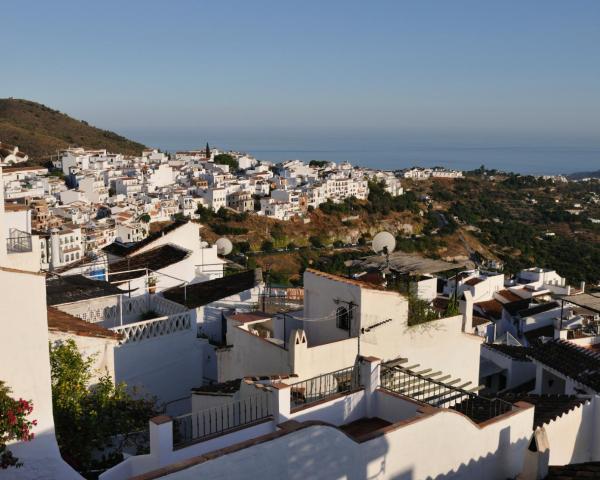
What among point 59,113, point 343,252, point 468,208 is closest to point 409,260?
point 343,252

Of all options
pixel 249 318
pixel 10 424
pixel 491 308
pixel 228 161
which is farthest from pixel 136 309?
pixel 228 161

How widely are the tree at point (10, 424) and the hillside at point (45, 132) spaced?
87.3 meters

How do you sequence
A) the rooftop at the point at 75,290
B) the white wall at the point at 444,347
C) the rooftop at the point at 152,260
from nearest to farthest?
the white wall at the point at 444,347, the rooftop at the point at 75,290, the rooftop at the point at 152,260

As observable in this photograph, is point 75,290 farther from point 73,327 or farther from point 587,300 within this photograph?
point 587,300

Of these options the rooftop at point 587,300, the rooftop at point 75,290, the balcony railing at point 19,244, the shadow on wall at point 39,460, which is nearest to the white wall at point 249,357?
the rooftop at point 75,290

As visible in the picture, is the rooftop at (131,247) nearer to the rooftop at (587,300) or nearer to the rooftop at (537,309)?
the rooftop at (587,300)

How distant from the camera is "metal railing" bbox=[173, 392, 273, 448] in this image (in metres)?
6.39

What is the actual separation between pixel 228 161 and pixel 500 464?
108246mm

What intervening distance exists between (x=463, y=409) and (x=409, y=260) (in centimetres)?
412

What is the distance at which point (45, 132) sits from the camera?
341 feet

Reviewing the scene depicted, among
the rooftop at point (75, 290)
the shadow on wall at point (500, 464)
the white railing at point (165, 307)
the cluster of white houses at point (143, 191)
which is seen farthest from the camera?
the cluster of white houses at point (143, 191)

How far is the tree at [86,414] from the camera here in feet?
23.2

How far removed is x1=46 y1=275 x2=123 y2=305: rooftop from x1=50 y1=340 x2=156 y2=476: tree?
3.35 metres

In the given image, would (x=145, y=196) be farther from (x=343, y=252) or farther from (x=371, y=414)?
(x=371, y=414)
